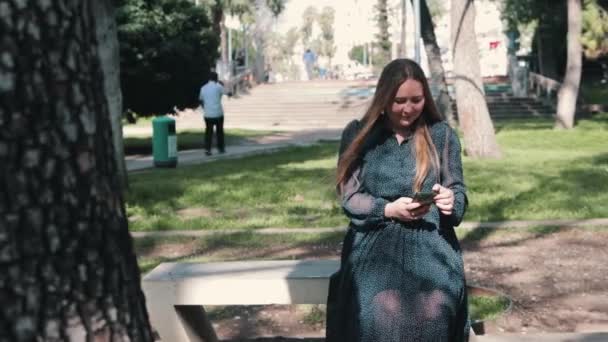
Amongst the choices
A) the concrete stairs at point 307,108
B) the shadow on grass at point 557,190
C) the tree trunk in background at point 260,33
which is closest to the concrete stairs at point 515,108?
the concrete stairs at point 307,108

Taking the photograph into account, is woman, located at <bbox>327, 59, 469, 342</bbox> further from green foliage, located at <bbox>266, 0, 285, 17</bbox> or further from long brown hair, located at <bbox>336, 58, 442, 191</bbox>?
green foliage, located at <bbox>266, 0, 285, 17</bbox>

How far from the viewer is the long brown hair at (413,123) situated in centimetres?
397

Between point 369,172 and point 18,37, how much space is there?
2.03m

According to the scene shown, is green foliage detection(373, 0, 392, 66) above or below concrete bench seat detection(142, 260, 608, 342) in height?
above

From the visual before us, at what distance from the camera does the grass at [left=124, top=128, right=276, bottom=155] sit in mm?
25078

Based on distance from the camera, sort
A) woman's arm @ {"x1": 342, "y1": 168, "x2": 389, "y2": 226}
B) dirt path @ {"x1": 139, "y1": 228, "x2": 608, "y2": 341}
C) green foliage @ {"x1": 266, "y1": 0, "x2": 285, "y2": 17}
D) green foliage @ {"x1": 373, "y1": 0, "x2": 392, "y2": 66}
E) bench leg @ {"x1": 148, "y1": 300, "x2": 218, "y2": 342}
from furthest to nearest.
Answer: green foliage @ {"x1": 373, "y1": 0, "x2": 392, "y2": 66}
green foliage @ {"x1": 266, "y1": 0, "x2": 285, "y2": 17}
dirt path @ {"x1": 139, "y1": 228, "x2": 608, "y2": 341}
bench leg @ {"x1": 148, "y1": 300, "x2": 218, "y2": 342}
woman's arm @ {"x1": 342, "y1": 168, "x2": 389, "y2": 226}

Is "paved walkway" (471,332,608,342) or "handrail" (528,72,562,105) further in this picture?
"handrail" (528,72,562,105)

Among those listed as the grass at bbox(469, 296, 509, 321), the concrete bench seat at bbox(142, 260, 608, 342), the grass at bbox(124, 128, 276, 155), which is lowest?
the grass at bbox(124, 128, 276, 155)

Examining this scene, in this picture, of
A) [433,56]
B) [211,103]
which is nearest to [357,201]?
[211,103]

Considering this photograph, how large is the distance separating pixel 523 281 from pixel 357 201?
3.21 meters

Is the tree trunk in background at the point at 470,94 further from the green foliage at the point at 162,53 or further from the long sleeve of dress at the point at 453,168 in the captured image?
the long sleeve of dress at the point at 453,168

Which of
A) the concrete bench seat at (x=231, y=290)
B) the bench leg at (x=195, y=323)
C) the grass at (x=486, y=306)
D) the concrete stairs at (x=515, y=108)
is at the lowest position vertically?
the concrete stairs at (x=515, y=108)

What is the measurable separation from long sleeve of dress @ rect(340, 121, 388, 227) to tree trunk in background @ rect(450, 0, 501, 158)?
12.3 metres

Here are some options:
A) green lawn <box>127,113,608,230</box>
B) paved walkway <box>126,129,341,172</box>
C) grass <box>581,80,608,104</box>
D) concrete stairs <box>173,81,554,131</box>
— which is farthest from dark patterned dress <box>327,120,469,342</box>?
grass <box>581,80,608,104</box>
